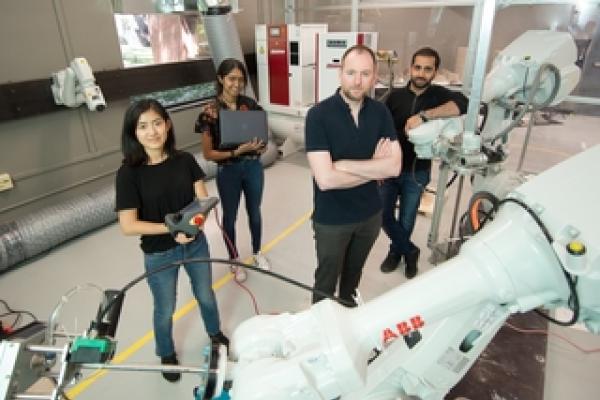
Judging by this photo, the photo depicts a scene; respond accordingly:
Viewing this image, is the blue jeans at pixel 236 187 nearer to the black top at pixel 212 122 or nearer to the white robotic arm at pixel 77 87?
the black top at pixel 212 122

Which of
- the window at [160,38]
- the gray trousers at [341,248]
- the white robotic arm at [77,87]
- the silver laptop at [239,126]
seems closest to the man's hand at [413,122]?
the gray trousers at [341,248]

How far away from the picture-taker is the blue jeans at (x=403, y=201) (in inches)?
95.7

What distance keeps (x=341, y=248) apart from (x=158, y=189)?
865mm

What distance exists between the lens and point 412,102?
7.48ft

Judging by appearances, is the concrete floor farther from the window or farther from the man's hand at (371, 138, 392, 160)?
the window

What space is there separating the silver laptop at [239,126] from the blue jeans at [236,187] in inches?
5.9

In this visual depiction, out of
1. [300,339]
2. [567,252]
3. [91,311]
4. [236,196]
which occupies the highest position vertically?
[567,252]

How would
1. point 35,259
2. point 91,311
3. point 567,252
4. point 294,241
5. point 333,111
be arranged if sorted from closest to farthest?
point 567,252, point 333,111, point 91,311, point 35,259, point 294,241

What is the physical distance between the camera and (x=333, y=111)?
155 cm

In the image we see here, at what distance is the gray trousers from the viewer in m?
1.75

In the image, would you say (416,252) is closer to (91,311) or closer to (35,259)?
(91,311)

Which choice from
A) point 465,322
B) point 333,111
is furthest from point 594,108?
point 465,322

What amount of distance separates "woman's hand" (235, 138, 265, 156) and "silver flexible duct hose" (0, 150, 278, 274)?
1.69 m

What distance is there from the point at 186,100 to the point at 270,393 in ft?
13.8
